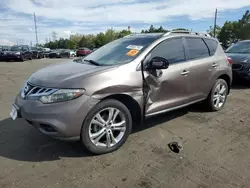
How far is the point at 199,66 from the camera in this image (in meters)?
4.11

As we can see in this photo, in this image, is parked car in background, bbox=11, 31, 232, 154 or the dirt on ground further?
parked car in background, bbox=11, 31, 232, 154

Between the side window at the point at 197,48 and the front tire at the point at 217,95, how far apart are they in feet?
2.31

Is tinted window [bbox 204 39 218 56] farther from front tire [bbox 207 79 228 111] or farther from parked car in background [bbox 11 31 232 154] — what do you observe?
front tire [bbox 207 79 228 111]

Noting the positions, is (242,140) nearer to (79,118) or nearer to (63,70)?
(79,118)

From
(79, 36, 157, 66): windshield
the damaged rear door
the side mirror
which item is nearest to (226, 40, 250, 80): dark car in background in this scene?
the damaged rear door

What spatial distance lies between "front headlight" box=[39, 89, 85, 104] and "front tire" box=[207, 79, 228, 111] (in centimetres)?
295

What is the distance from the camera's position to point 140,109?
3.29 meters

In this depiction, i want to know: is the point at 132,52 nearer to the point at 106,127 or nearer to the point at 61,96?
the point at 106,127

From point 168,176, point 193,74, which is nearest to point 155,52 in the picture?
point 193,74

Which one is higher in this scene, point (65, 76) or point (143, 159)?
point (65, 76)

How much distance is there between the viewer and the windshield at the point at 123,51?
134 inches

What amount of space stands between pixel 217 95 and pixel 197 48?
1.15 m

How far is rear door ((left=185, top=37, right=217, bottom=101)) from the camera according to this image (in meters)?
4.04

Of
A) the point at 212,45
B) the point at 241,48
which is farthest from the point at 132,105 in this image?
the point at 241,48
